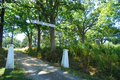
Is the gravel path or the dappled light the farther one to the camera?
the dappled light

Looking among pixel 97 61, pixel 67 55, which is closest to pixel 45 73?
pixel 67 55

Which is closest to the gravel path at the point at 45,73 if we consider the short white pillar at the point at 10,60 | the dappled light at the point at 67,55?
the dappled light at the point at 67,55

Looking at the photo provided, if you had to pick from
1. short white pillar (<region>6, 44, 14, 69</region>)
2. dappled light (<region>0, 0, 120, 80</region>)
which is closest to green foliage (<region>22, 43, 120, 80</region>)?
dappled light (<region>0, 0, 120, 80</region>)

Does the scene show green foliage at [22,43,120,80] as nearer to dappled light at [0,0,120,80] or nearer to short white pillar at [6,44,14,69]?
dappled light at [0,0,120,80]

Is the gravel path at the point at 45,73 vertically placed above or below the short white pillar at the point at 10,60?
below

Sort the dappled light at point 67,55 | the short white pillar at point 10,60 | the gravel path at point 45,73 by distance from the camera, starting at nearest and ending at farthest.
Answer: the gravel path at point 45,73, the dappled light at point 67,55, the short white pillar at point 10,60

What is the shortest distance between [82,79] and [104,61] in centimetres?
282

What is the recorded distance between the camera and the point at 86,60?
738 cm

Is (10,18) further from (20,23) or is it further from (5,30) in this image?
(5,30)

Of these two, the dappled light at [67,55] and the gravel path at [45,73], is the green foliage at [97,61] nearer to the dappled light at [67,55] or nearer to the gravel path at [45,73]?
the dappled light at [67,55]

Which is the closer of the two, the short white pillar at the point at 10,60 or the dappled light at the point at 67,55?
the dappled light at the point at 67,55

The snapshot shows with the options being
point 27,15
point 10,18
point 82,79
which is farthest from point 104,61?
point 10,18

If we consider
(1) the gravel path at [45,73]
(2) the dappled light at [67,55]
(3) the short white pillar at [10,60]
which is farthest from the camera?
(3) the short white pillar at [10,60]

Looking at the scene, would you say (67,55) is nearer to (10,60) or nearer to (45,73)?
Result: (45,73)
